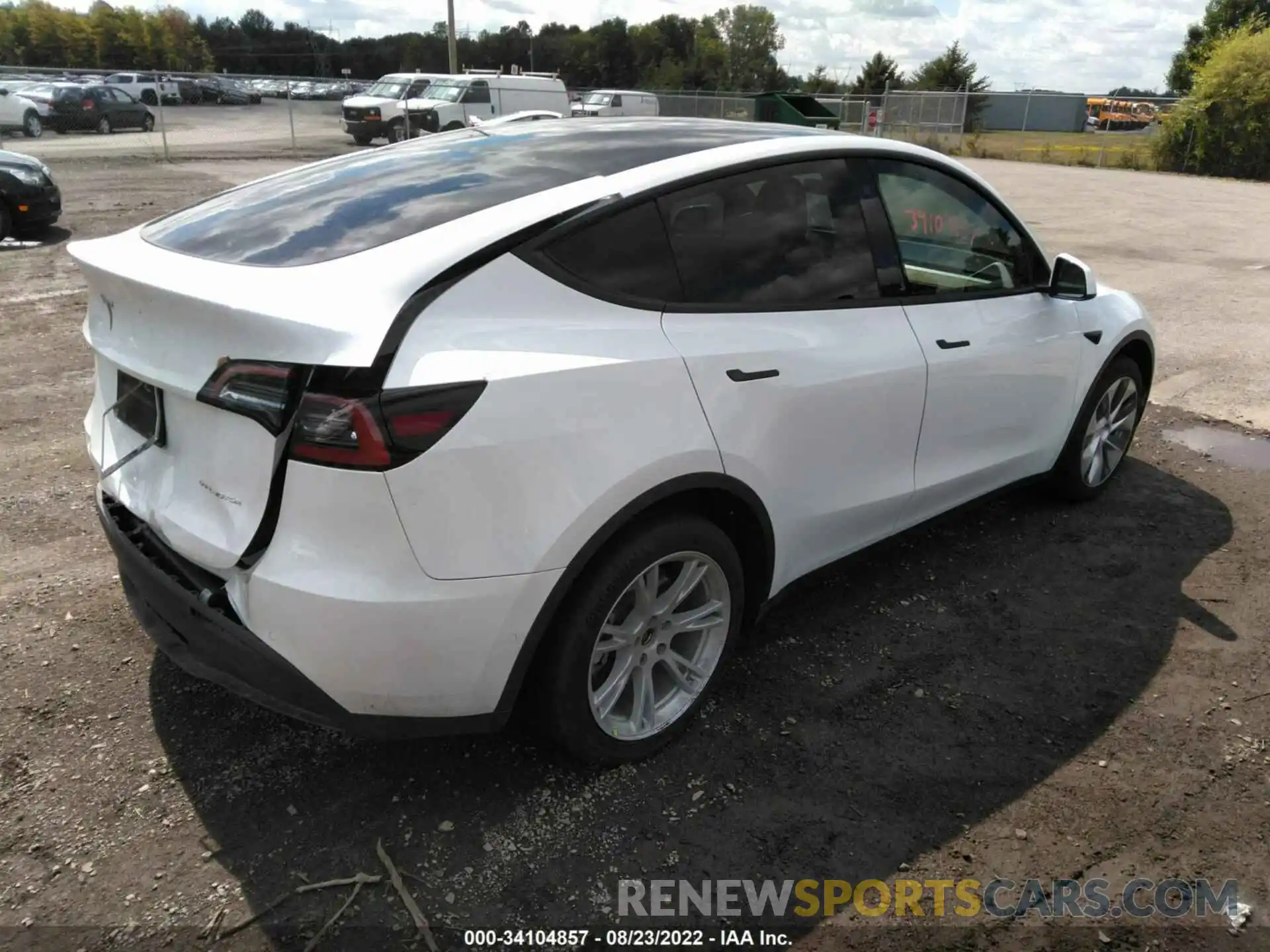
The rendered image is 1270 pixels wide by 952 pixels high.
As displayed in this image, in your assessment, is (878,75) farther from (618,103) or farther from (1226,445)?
(1226,445)

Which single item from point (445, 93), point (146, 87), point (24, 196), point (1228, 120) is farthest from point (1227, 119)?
point (146, 87)

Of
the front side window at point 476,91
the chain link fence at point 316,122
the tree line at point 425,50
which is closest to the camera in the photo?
the chain link fence at point 316,122

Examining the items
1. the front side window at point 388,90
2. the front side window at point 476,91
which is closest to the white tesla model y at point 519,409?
the front side window at point 476,91

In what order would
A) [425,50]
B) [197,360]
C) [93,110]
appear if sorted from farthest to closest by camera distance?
[425,50] < [93,110] < [197,360]

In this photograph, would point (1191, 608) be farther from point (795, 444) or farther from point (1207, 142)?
point (1207, 142)

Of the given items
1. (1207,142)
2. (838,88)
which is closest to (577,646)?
(1207,142)

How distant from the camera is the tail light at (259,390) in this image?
2.09m

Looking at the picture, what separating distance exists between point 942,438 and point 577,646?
1787 mm

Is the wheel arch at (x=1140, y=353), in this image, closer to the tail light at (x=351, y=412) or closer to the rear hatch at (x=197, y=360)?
the tail light at (x=351, y=412)

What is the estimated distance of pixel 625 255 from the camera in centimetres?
256

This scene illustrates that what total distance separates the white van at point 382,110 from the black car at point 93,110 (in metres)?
6.60

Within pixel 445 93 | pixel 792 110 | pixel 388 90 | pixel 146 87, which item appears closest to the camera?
pixel 792 110

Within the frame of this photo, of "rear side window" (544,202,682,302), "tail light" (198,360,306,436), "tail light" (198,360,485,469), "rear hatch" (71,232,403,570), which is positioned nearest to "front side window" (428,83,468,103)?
"rear hatch" (71,232,403,570)

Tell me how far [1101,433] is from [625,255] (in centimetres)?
319
